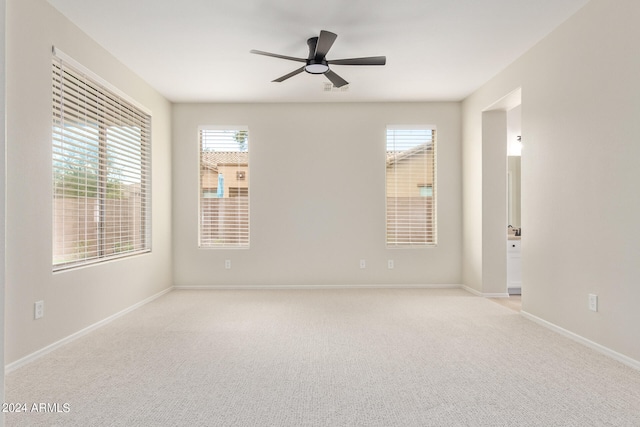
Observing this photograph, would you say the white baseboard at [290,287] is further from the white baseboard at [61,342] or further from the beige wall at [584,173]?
the beige wall at [584,173]

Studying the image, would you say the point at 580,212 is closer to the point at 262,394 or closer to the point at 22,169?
the point at 262,394

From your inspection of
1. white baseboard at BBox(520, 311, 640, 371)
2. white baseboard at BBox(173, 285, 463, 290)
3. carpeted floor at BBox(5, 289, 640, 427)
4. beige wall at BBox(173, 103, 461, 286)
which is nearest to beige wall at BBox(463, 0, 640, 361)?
white baseboard at BBox(520, 311, 640, 371)

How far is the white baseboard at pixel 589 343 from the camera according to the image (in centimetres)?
279

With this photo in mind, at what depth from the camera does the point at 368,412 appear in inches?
83.4

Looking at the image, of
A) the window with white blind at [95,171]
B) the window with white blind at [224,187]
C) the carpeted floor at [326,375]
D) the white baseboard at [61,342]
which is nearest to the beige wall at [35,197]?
the white baseboard at [61,342]

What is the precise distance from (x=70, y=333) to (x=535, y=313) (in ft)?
14.4

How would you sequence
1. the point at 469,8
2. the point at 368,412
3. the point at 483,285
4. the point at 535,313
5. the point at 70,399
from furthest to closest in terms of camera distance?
the point at 483,285 < the point at 535,313 < the point at 469,8 < the point at 70,399 < the point at 368,412

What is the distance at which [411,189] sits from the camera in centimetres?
603

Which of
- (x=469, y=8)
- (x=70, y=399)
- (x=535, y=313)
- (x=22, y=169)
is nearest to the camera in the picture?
(x=70, y=399)

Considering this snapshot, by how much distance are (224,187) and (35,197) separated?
3.07 meters

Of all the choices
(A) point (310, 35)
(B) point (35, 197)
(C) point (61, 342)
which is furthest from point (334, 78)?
(C) point (61, 342)

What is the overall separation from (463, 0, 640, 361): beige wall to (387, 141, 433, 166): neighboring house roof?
1.61m

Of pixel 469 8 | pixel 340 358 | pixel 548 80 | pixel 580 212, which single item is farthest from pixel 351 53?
pixel 340 358

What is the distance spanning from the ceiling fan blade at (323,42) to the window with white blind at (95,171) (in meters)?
2.16
